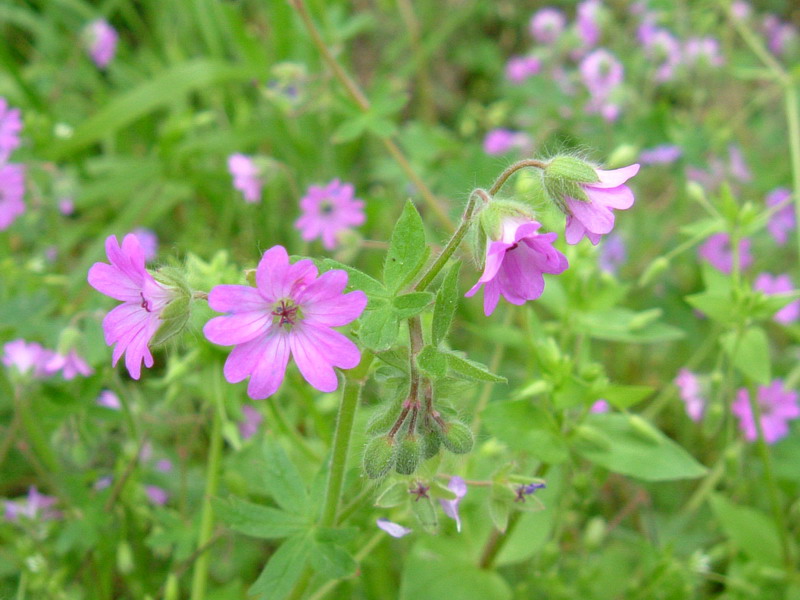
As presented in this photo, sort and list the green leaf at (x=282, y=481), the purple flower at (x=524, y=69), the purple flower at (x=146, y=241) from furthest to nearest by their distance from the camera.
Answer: the purple flower at (x=524, y=69)
the purple flower at (x=146, y=241)
the green leaf at (x=282, y=481)

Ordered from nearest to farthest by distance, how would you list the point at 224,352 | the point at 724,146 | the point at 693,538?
the point at 224,352
the point at 693,538
the point at 724,146

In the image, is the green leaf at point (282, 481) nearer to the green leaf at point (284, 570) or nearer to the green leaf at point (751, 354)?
the green leaf at point (284, 570)

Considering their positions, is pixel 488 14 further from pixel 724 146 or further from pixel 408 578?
pixel 408 578

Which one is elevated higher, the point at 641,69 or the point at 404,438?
the point at 641,69

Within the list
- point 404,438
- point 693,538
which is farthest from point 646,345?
point 404,438

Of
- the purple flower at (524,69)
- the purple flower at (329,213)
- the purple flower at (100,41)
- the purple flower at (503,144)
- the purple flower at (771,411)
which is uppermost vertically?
the purple flower at (100,41)

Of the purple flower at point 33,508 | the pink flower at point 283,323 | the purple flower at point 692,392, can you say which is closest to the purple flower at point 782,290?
the purple flower at point 692,392

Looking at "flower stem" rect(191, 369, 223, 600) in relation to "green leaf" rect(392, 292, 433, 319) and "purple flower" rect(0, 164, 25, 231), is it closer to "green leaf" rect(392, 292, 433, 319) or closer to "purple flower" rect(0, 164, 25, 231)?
"green leaf" rect(392, 292, 433, 319)
